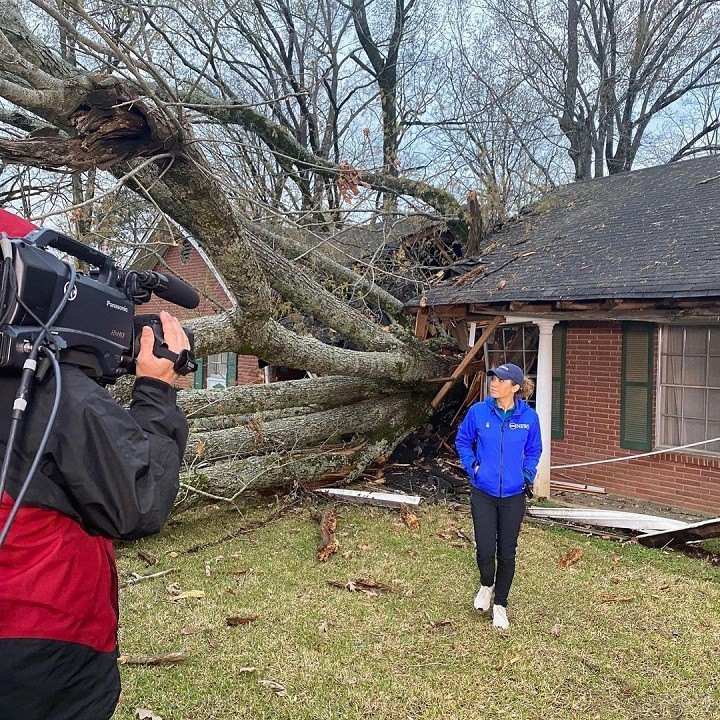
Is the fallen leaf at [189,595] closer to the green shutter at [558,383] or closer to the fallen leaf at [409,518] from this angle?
the fallen leaf at [409,518]

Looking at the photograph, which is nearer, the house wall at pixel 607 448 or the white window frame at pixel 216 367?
the house wall at pixel 607 448

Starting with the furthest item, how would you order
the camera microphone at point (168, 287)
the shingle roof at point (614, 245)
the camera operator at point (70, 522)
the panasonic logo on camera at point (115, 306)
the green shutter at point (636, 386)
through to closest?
the green shutter at point (636, 386) < the shingle roof at point (614, 245) < the camera microphone at point (168, 287) < the panasonic logo on camera at point (115, 306) < the camera operator at point (70, 522)

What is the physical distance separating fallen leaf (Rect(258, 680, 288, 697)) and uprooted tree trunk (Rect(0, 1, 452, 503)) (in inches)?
123

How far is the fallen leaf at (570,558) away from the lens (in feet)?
19.1

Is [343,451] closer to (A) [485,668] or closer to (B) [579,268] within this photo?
(B) [579,268]

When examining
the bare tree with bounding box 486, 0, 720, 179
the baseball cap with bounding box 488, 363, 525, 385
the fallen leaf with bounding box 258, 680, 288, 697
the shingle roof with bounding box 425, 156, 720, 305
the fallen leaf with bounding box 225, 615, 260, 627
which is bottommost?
the fallen leaf with bounding box 225, 615, 260, 627

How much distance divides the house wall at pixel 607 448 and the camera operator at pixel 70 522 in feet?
25.9

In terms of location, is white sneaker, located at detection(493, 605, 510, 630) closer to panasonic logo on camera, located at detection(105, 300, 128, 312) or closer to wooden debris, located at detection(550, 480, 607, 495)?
panasonic logo on camera, located at detection(105, 300, 128, 312)

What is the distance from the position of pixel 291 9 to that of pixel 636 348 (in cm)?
1902

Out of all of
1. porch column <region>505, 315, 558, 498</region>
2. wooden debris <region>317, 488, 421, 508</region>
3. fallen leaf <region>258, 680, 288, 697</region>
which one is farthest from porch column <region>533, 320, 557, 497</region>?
fallen leaf <region>258, 680, 288, 697</region>

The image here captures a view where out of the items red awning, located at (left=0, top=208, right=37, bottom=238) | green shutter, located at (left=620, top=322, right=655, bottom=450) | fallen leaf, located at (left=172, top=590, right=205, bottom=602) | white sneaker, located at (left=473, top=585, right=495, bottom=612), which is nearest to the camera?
red awning, located at (left=0, top=208, right=37, bottom=238)

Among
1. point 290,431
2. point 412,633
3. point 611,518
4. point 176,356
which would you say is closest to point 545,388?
point 611,518

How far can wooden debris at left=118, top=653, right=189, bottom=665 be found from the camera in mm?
3949

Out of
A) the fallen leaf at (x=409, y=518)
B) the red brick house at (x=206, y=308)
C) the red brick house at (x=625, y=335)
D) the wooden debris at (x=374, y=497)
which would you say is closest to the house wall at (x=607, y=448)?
the red brick house at (x=625, y=335)
